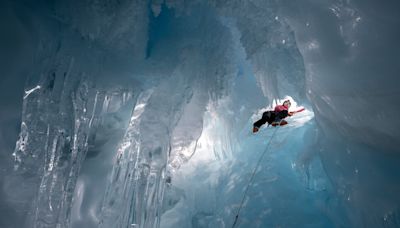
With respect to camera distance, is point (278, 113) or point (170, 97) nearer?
point (170, 97)

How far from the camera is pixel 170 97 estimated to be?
5.57 m

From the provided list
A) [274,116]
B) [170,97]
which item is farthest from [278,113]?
[170,97]

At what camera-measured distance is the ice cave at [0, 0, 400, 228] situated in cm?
375

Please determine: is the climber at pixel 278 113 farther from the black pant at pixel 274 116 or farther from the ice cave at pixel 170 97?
the ice cave at pixel 170 97

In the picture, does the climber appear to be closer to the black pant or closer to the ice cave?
the black pant


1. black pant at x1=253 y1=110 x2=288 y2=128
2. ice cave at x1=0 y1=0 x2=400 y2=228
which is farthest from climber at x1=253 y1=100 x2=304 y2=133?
ice cave at x1=0 y1=0 x2=400 y2=228

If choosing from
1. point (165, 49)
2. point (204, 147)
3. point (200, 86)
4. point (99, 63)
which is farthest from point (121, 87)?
point (204, 147)

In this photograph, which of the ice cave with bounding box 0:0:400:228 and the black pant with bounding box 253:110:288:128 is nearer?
the ice cave with bounding box 0:0:400:228

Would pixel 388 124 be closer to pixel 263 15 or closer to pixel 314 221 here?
pixel 263 15

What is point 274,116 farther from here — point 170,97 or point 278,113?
point 170,97

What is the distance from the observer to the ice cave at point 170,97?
3.75 meters

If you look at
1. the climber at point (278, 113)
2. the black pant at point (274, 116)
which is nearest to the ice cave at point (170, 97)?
the climber at point (278, 113)

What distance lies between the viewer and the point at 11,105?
4.68 metres

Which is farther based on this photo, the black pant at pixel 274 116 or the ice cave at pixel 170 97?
the black pant at pixel 274 116
